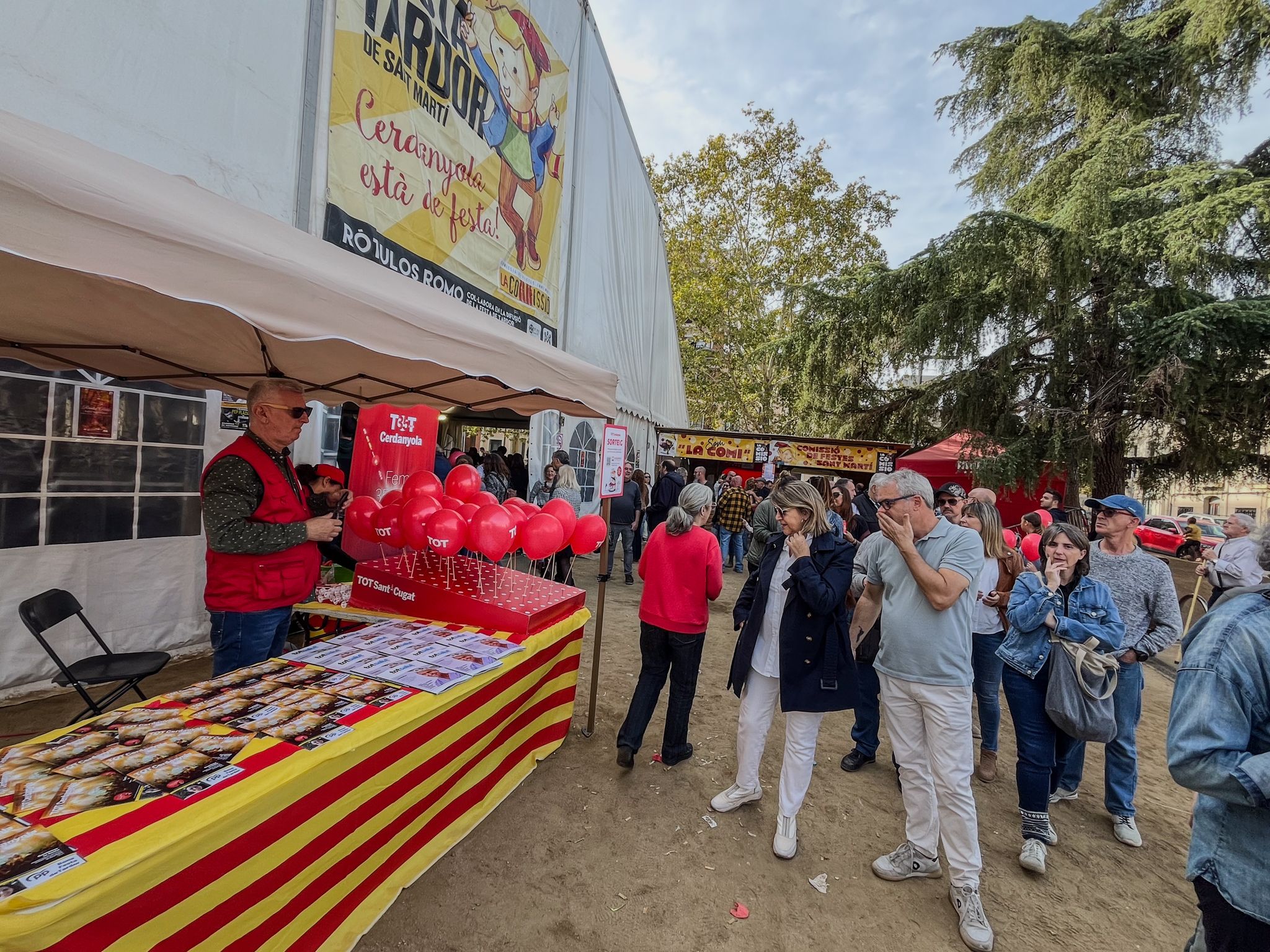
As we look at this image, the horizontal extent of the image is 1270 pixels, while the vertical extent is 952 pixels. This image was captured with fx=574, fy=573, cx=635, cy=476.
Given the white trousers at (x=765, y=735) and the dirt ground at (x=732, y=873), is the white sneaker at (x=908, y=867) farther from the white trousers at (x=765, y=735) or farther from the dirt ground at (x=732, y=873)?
the white trousers at (x=765, y=735)

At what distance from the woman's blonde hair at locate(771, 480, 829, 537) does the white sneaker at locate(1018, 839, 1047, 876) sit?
5.82 feet

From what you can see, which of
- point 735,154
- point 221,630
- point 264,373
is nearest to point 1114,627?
point 221,630

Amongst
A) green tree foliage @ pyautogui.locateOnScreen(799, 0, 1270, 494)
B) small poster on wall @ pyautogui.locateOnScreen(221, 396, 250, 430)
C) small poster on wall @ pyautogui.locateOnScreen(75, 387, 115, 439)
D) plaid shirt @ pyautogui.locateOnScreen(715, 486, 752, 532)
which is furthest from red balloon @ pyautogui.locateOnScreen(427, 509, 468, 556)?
green tree foliage @ pyautogui.locateOnScreen(799, 0, 1270, 494)

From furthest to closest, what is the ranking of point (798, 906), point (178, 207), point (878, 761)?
1. point (878, 761)
2. point (798, 906)
3. point (178, 207)

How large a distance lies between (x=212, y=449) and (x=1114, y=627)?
18.9 feet

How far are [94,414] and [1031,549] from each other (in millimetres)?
6430

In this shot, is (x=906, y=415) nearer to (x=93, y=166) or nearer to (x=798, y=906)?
(x=798, y=906)

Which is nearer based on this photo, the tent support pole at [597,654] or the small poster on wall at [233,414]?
the tent support pole at [597,654]

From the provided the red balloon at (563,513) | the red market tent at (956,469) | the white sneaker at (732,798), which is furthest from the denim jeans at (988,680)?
the red market tent at (956,469)

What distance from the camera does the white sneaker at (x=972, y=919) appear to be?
2207 mm

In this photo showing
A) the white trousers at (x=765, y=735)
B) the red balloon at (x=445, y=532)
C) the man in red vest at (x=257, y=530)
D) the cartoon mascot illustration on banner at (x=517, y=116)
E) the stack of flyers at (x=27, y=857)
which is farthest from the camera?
the cartoon mascot illustration on banner at (x=517, y=116)

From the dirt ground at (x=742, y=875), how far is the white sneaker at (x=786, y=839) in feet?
0.13

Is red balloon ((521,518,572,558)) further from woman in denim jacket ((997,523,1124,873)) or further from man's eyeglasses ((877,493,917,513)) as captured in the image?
woman in denim jacket ((997,523,1124,873))

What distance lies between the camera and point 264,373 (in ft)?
10.6
